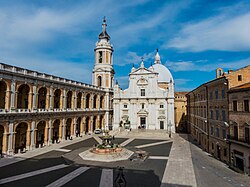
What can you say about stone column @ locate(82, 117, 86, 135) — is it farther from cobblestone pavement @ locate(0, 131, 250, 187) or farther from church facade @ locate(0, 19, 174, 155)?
cobblestone pavement @ locate(0, 131, 250, 187)

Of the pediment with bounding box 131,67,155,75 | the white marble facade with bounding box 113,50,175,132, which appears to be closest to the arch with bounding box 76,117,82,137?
the white marble facade with bounding box 113,50,175,132

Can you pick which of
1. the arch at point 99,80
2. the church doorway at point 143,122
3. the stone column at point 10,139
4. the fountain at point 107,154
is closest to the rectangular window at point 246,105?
the fountain at point 107,154

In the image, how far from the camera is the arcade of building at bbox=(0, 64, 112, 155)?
26812 mm

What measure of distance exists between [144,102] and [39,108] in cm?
2870

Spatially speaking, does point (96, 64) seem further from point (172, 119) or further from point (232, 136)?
point (232, 136)

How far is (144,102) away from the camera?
53281mm

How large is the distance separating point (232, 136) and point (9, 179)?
24.0 m

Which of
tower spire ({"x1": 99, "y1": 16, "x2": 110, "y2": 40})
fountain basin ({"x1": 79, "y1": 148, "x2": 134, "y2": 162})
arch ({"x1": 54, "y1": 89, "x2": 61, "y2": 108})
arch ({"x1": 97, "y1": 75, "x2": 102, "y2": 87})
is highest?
tower spire ({"x1": 99, "y1": 16, "x2": 110, "y2": 40})

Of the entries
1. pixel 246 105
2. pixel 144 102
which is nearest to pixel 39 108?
pixel 144 102

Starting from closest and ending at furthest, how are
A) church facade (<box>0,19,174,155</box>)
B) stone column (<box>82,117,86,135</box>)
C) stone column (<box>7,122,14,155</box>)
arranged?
stone column (<box>7,122,14,155</box>), church facade (<box>0,19,174,155</box>), stone column (<box>82,117,86,135</box>)

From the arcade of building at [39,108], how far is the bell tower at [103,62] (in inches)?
179

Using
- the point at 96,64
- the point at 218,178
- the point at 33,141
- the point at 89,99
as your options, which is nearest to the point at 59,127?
the point at 33,141

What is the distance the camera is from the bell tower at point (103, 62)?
→ 187ft

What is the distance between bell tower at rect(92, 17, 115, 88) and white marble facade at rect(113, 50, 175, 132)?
14.7 feet
